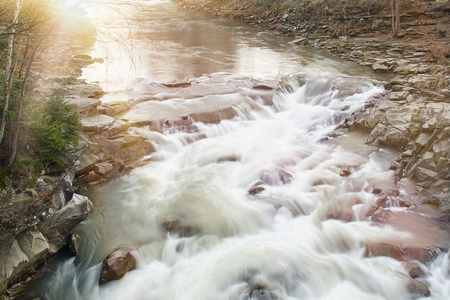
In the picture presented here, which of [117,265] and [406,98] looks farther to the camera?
[406,98]

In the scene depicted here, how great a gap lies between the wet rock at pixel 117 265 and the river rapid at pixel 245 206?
155 millimetres

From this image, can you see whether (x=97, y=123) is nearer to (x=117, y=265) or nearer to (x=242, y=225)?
(x=117, y=265)

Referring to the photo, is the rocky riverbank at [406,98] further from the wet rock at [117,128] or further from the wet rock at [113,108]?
the wet rock at [113,108]

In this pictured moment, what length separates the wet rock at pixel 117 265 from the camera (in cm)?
619

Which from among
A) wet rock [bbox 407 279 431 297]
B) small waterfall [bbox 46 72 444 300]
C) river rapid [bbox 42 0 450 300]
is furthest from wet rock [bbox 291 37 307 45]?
wet rock [bbox 407 279 431 297]

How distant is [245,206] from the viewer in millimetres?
8148

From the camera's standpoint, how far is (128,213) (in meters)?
8.09

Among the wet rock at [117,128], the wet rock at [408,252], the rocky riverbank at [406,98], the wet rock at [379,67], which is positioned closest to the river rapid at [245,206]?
the wet rock at [408,252]

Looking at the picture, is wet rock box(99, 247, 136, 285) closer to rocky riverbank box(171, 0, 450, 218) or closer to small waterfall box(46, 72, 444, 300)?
small waterfall box(46, 72, 444, 300)

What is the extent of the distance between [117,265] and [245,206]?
3339 mm

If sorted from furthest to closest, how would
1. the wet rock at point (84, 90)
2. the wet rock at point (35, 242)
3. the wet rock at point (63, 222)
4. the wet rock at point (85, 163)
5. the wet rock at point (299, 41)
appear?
the wet rock at point (299, 41)
the wet rock at point (84, 90)
the wet rock at point (85, 163)
the wet rock at point (63, 222)
the wet rock at point (35, 242)

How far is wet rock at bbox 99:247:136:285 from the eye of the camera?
20.3ft

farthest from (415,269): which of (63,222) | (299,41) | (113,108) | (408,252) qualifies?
(299,41)

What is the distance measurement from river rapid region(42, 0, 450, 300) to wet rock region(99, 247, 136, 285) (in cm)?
15
